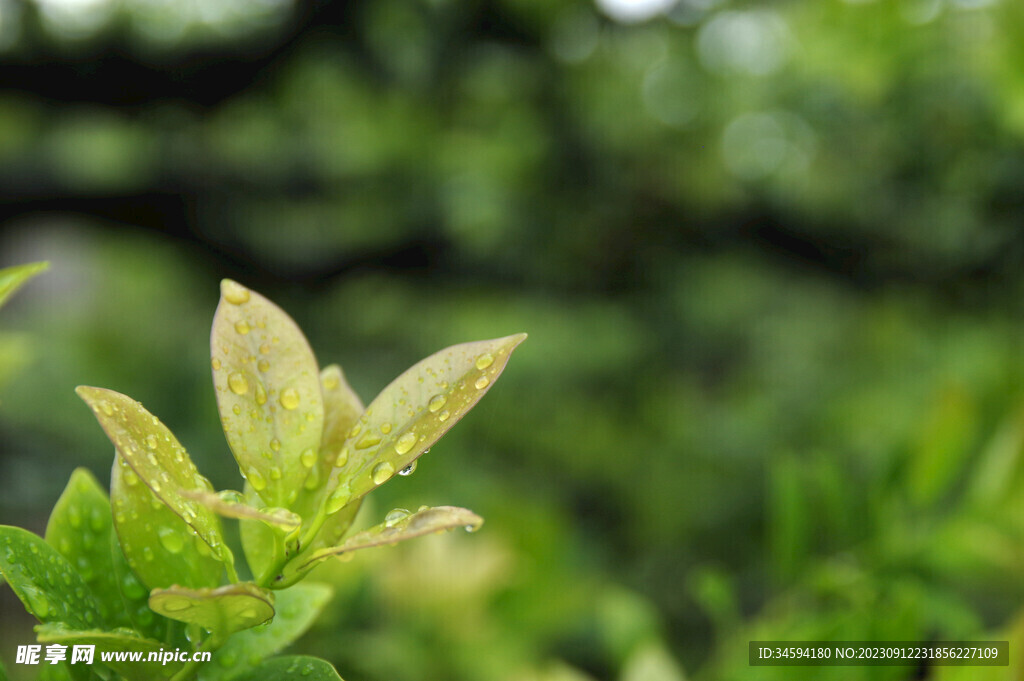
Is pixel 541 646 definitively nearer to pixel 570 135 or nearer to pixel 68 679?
pixel 68 679

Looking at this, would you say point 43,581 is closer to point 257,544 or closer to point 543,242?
point 257,544

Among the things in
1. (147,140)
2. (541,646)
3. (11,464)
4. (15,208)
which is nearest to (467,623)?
(541,646)

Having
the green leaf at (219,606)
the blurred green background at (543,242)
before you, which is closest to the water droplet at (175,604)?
the green leaf at (219,606)

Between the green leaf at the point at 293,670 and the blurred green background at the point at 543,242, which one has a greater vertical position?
the blurred green background at the point at 543,242

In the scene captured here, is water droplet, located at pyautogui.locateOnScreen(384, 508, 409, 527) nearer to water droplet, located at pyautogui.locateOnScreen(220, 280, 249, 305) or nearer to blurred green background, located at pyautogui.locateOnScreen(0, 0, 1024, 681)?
water droplet, located at pyautogui.locateOnScreen(220, 280, 249, 305)

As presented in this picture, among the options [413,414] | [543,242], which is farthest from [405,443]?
[543,242]

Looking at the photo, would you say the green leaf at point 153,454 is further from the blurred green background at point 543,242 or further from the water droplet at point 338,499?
the blurred green background at point 543,242
